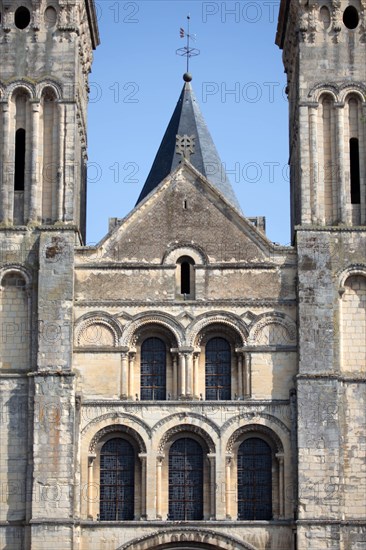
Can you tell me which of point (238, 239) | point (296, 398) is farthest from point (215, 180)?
point (296, 398)

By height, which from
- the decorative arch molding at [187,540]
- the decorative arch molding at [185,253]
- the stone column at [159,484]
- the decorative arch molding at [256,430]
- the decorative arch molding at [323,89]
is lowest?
the decorative arch molding at [187,540]

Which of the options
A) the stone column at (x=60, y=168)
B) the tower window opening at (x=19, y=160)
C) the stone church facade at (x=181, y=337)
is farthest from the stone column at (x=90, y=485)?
the tower window opening at (x=19, y=160)

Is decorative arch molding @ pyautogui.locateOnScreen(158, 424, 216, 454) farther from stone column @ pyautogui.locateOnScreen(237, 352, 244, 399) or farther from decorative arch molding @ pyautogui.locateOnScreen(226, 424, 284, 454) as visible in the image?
stone column @ pyautogui.locateOnScreen(237, 352, 244, 399)

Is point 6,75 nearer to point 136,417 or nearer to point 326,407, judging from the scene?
point 136,417

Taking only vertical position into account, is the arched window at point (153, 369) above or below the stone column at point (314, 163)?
below

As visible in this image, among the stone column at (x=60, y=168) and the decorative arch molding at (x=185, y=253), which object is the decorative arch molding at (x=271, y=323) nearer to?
the decorative arch molding at (x=185, y=253)

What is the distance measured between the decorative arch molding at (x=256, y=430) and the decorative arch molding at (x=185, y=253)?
3997mm

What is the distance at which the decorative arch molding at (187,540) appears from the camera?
101 feet

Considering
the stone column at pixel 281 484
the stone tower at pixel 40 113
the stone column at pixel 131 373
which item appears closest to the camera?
the stone column at pixel 281 484

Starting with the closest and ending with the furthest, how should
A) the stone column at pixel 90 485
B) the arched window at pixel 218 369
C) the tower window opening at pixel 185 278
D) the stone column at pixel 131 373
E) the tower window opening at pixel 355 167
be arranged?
the stone column at pixel 90 485, the stone column at pixel 131 373, the arched window at pixel 218 369, the tower window opening at pixel 185 278, the tower window opening at pixel 355 167

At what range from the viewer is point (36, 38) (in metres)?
33.4

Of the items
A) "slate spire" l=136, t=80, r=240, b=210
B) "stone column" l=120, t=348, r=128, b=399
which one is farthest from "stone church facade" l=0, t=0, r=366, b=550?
"slate spire" l=136, t=80, r=240, b=210

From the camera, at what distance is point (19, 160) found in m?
33.4

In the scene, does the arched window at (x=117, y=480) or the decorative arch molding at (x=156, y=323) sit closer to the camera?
the arched window at (x=117, y=480)
